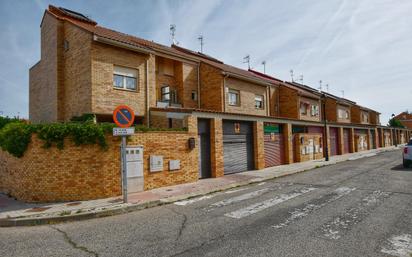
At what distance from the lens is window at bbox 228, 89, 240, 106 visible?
60.5 ft

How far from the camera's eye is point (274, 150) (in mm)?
17141

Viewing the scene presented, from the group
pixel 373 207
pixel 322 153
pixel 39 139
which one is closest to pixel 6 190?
pixel 39 139

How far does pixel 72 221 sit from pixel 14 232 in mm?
1188

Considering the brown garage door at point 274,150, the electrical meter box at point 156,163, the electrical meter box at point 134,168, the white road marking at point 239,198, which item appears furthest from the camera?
the brown garage door at point 274,150

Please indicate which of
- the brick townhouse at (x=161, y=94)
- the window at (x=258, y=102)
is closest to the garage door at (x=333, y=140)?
the brick townhouse at (x=161, y=94)

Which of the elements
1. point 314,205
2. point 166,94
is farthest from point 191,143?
point 166,94

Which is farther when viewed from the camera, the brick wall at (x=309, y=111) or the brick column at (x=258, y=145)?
the brick wall at (x=309, y=111)

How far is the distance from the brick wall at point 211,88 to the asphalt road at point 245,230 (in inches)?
400

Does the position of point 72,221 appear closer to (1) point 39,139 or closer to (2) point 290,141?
(1) point 39,139

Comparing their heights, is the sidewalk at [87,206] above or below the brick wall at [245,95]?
below

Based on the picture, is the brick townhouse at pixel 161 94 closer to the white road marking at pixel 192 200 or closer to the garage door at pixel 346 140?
the white road marking at pixel 192 200

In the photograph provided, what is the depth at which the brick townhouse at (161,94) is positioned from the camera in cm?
1215

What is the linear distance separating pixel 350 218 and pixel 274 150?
11.5m

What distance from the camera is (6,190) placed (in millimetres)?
9695
